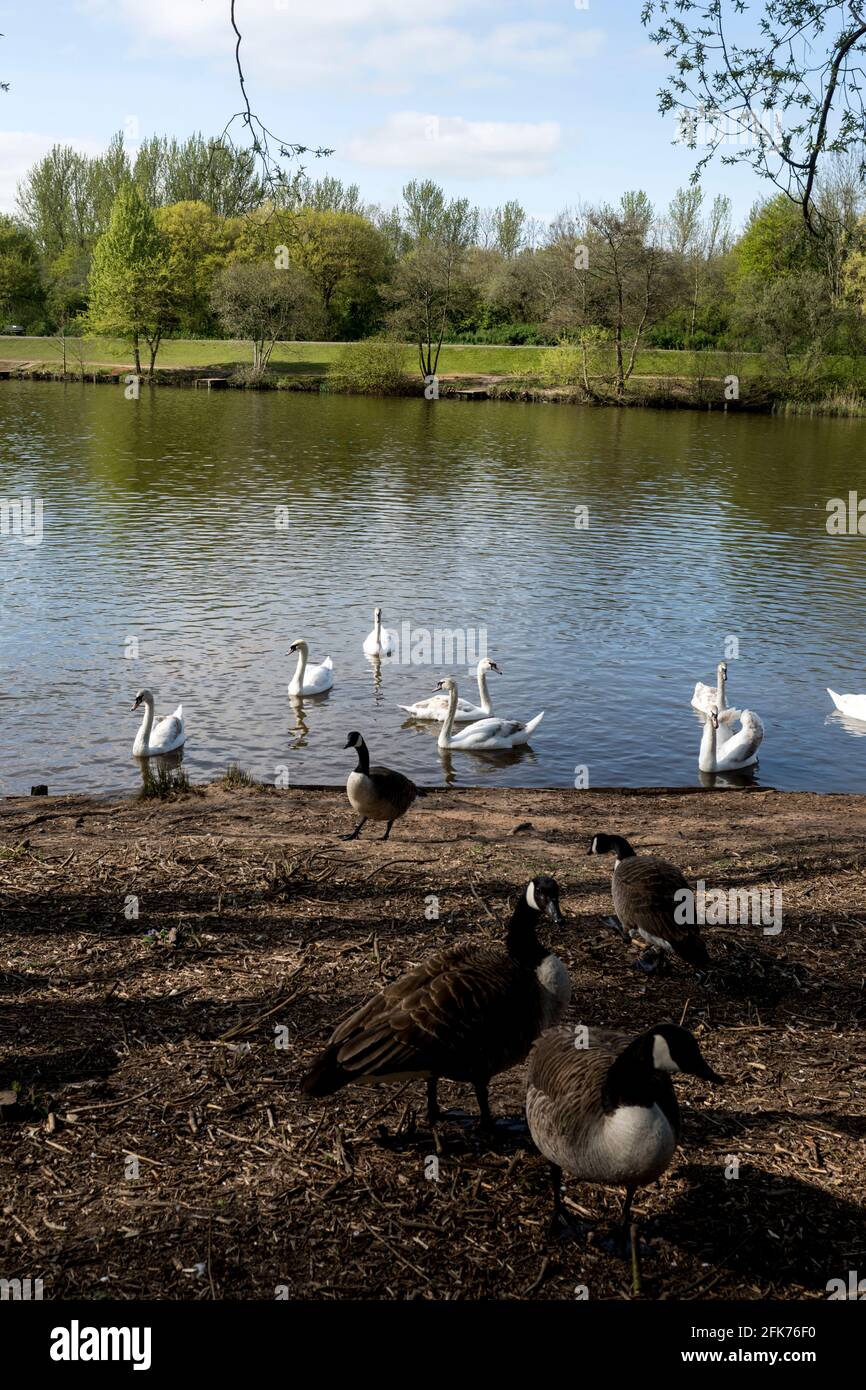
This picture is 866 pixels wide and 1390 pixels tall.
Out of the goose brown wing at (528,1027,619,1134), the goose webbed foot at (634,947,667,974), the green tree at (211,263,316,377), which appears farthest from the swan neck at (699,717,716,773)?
the green tree at (211,263,316,377)

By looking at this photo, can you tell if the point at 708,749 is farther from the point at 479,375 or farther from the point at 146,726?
the point at 479,375

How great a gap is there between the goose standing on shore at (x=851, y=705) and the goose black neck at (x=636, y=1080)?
49.7ft

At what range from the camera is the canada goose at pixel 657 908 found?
6.68 meters

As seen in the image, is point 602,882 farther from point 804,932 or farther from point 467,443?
point 467,443

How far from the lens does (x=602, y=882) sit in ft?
28.7

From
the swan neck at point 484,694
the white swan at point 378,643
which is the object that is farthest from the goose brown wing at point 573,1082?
the white swan at point 378,643

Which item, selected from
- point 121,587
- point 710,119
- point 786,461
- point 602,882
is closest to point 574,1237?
point 602,882

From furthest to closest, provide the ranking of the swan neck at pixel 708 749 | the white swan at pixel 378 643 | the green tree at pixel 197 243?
the green tree at pixel 197 243 < the white swan at pixel 378 643 < the swan neck at pixel 708 749

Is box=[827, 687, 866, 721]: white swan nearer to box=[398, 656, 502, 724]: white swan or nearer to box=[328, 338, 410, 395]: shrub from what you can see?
box=[398, 656, 502, 724]: white swan

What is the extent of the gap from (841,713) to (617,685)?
Result: 3.84 m

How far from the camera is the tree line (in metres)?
76.1

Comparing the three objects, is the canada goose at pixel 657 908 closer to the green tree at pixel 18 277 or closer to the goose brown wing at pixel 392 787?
the goose brown wing at pixel 392 787

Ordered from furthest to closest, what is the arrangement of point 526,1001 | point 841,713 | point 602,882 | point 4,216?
1. point 4,216
2. point 841,713
3. point 602,882
4. point 526,1001
